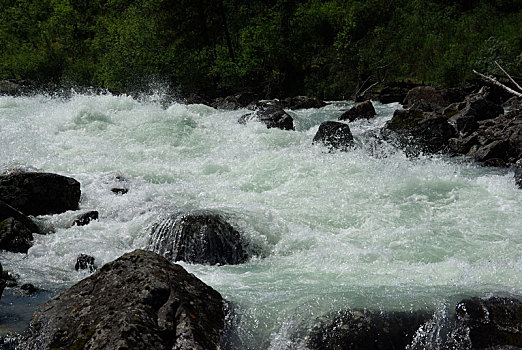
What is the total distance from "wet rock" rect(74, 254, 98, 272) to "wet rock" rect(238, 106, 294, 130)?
9.48 m

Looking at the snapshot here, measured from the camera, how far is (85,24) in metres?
34.8

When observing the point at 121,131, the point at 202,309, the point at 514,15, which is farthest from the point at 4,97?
the point at 514,15

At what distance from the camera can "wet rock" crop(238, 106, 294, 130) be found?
15.1 metres

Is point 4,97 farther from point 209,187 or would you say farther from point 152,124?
point 209,187

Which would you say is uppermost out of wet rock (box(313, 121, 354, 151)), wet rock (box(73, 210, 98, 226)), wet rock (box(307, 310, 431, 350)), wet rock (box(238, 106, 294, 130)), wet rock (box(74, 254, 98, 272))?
wet rock (box(238, 106, 294, 130))

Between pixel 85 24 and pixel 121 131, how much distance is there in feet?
78.3

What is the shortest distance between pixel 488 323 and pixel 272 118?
12.0 m

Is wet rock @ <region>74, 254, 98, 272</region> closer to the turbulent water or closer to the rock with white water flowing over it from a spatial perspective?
the turbulent water

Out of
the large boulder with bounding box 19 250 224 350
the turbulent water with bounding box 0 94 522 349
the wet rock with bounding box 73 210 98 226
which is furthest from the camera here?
the wet rock with bounding box 73 210 98 226

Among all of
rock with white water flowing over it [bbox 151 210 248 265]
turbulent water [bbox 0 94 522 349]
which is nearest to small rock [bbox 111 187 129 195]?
turbulent water [bbox 0 94 522 349]

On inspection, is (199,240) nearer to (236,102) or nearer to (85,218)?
(85,218)

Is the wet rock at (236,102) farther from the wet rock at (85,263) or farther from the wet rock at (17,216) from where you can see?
the wet rock at (85,263)

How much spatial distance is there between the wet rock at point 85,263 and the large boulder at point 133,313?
2.21 metres

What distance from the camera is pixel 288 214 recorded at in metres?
7.98
